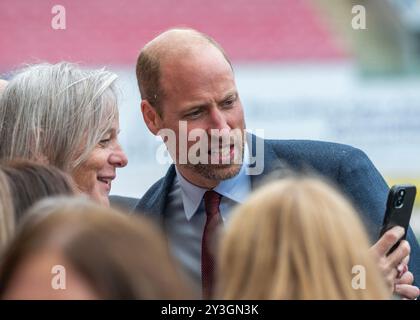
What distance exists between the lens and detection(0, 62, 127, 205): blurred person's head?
8.78 feet

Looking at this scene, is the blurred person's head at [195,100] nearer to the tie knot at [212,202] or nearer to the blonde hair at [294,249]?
the tie knot at [212,202]

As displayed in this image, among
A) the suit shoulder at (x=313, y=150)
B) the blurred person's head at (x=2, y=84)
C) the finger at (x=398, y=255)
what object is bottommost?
the finger at (x=398, y=255)

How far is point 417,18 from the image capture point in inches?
329

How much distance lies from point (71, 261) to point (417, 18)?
725 centimetres

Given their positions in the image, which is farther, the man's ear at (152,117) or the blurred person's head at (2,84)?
the man's ear at (152,117)

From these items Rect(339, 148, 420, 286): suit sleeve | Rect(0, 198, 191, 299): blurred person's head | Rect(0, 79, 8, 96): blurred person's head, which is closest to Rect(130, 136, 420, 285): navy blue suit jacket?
Rect(339, 148, 420, 286): suit sleeve

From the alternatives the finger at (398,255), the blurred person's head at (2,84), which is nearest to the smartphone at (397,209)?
the finger at (398,255)

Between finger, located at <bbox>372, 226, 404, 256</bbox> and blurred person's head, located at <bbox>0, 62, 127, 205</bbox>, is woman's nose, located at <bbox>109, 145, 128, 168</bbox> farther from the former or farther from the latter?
finger, located at <bbox>372, 226, 404, 256</bbox>

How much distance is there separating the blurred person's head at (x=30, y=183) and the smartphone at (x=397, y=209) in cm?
72

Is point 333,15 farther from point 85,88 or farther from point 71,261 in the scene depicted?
point 71,261

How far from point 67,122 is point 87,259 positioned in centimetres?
135

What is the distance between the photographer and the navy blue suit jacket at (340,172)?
2.56 m

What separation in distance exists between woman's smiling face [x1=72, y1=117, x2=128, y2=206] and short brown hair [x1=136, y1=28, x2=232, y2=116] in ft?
0.55
